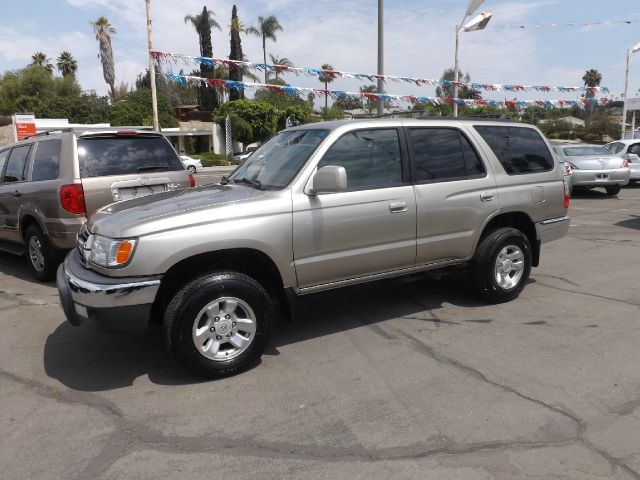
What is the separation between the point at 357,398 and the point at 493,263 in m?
2.35

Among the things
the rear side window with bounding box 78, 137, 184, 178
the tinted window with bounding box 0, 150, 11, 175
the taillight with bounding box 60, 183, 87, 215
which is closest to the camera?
the taillight with bounding box 60, 183, 87, 215

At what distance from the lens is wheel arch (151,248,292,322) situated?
3912 mm

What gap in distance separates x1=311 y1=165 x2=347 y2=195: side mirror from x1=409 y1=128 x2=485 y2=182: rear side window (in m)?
1.06

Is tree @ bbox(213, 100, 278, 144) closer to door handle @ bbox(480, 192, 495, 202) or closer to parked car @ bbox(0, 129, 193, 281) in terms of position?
parked car @ bbox(0, 129, 193, 281)

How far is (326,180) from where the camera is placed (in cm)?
401

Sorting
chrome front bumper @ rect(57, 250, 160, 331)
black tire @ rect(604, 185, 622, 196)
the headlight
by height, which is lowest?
black tire @ rect(604, 185, 622, 196)

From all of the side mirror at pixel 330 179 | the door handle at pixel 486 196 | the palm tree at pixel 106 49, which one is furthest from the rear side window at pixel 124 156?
the palm tree at pixel 106 49

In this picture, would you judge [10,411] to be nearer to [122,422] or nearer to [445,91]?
[122,422]

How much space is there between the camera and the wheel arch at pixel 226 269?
3.91 metres

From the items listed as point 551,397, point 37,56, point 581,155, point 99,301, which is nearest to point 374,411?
point 551,397

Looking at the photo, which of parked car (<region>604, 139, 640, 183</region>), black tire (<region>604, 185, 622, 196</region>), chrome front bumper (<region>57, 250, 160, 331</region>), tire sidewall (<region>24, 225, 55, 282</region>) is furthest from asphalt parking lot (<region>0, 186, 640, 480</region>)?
parked car (<region>604, 139, 640, 183</region>)

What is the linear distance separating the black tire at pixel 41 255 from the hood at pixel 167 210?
2370 millimetres

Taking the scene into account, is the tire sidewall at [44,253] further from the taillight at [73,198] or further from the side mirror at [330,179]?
the side mirror at [330,179]

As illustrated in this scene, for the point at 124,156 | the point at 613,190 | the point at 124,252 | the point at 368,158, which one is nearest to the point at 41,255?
the point at 124,156
